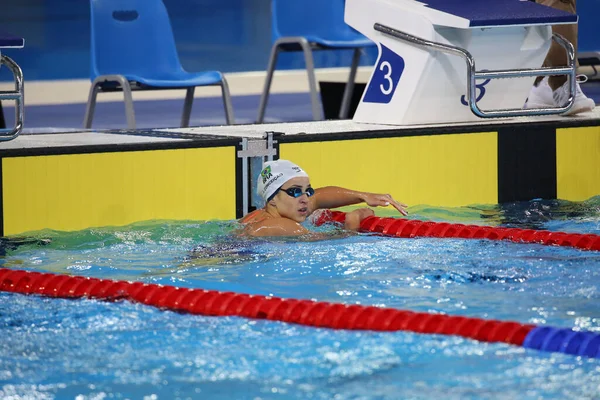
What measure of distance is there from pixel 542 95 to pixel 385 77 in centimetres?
94

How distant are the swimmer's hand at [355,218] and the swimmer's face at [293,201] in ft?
0.72

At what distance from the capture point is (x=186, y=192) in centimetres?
526

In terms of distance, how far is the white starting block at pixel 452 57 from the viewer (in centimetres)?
574

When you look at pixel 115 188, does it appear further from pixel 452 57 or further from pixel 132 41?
pixel 132 41

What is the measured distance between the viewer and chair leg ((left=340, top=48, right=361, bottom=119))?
823cm

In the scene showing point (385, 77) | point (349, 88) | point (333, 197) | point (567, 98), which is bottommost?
point (333, 197)

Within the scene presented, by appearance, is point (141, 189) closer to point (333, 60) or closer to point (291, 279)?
point (291, 279)

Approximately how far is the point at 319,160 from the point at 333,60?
674 centimetres

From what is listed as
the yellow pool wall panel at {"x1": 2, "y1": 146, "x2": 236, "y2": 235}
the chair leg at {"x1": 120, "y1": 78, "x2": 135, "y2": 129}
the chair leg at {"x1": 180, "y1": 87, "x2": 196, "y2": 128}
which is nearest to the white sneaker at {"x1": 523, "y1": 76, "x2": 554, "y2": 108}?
the yellow pool wall panel at {"x1": 2, "y1": 146, "x2": 236, "y2": 235}

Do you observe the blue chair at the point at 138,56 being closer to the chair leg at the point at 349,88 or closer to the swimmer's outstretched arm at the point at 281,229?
the chair leg at the point at 349,88

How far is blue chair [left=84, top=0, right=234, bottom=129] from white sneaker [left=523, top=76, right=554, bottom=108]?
5.95ft

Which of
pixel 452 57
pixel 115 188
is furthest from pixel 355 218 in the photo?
pixel 452 57

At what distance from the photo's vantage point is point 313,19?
26.9 ft

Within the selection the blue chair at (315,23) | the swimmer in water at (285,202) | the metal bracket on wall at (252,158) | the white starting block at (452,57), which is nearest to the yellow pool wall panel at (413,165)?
the metal bracket on wall at (252,158)
